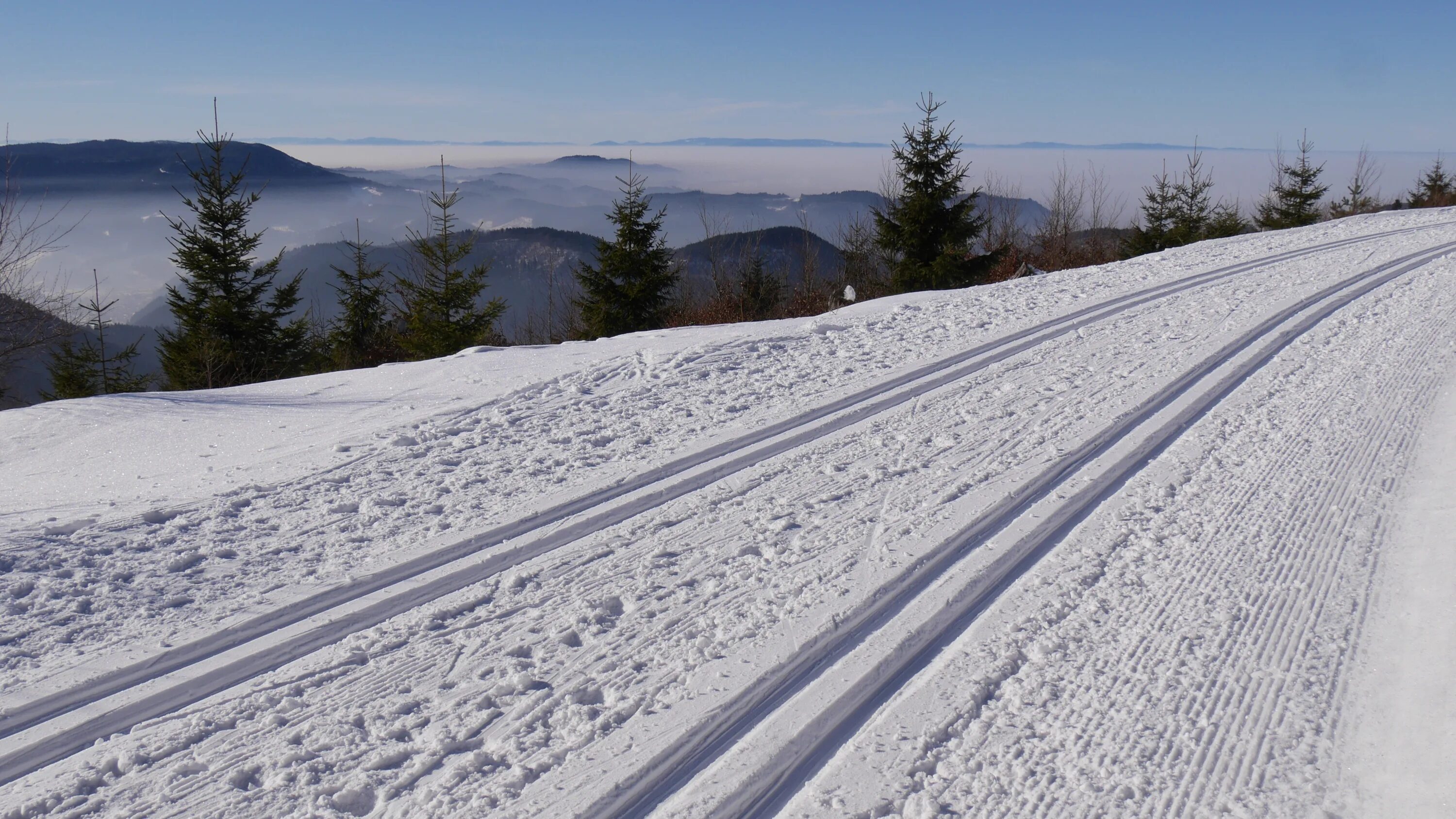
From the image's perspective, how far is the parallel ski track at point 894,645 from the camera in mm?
2270

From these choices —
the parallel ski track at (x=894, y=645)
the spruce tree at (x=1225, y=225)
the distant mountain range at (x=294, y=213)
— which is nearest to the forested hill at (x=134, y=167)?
the distant mountain range at (x=294, y=213)

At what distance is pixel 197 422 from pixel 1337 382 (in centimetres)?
835

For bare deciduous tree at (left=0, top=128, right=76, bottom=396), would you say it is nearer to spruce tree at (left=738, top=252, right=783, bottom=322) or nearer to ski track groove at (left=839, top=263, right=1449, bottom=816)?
ski track groove at (left=839, top=263, right=1449, bottom=816)

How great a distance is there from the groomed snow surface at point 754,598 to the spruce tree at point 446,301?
60.1ft

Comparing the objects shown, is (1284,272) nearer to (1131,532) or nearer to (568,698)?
(1131,532)

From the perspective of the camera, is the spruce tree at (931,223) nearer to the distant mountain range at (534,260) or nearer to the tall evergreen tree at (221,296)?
the distant mountain range at (534,260)

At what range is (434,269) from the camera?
976 inches

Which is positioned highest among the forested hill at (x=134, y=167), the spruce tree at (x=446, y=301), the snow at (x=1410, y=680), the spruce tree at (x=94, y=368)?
the forested hill at (x=134, y=167)

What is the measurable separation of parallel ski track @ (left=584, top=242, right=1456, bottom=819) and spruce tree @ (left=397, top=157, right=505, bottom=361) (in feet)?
70.4

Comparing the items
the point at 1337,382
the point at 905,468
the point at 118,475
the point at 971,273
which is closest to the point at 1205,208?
the point at 971,273

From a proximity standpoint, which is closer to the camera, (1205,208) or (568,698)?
(568,698)

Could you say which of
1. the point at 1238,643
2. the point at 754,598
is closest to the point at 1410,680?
the point at 1238,643

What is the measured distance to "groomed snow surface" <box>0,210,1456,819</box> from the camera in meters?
2.30

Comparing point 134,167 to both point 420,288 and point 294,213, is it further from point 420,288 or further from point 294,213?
Result: point 420,288
